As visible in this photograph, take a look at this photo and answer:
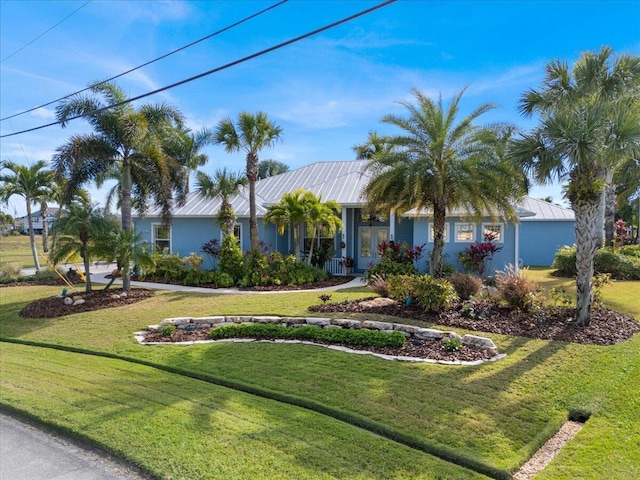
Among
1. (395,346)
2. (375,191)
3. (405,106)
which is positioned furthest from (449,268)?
(395,346)

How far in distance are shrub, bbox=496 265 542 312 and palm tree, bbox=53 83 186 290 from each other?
11.4 metres

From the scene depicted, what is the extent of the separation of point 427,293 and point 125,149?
11.3 meters

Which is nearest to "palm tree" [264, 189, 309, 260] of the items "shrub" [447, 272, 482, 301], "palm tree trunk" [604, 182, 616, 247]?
"shrub" [447, 272, 482, 301]

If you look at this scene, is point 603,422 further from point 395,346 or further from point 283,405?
point 283,405

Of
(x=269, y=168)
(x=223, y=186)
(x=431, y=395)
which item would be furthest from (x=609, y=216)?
(x=269, y=168)

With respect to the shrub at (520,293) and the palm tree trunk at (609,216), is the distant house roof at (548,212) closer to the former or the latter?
the palm tree trunk at (609,216)

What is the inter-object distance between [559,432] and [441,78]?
32.6ft

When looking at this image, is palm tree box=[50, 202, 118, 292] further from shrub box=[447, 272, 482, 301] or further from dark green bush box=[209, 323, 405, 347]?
shrub box=[447, 272, 482, 301]

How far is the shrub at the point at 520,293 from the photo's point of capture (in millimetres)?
9344

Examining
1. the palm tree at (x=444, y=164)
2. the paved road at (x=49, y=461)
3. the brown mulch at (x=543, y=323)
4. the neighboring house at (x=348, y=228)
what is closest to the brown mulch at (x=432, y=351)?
the brown mulch at (x=543, y=323)

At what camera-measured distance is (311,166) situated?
25.7 meters

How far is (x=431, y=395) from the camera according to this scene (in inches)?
228

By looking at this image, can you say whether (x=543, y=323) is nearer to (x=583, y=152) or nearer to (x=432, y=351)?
(x=432, y=351)

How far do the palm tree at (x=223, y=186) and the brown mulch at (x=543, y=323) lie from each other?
30.0 ft
